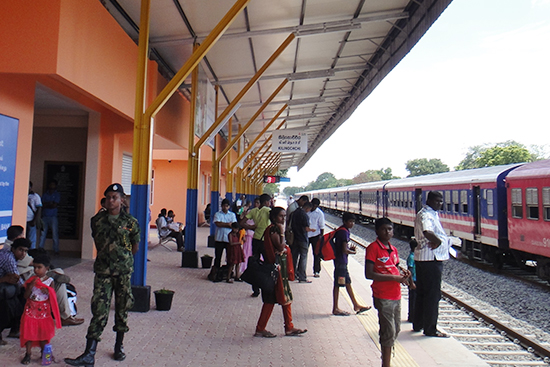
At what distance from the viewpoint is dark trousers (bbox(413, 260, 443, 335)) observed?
5.46 meters

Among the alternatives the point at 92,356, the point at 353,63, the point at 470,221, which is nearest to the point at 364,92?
the point at 353,63

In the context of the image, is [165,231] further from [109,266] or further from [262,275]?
[109,266]

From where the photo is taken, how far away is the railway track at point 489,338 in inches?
209

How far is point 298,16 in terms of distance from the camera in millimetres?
9984

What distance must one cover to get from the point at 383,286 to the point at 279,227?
4.84 ft

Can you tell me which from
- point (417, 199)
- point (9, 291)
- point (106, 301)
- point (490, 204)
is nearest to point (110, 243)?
point (106, 301)

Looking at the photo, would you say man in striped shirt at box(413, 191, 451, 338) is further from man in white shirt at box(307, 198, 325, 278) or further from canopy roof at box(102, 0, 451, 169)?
canopy roof at box(102, 0, 451, 169)

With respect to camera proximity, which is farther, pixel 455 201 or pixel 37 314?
pixel 455 201

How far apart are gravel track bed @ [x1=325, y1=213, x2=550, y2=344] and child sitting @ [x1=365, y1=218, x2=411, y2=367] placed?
3.13 m

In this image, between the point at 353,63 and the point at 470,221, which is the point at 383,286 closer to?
the point at 470,221

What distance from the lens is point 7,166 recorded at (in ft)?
20.6

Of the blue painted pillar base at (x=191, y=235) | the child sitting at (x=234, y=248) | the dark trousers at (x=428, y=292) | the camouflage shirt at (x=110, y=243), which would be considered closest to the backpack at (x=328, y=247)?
the dark trousers at (x=428, y=292)

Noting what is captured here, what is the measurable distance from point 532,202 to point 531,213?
0.26 metres

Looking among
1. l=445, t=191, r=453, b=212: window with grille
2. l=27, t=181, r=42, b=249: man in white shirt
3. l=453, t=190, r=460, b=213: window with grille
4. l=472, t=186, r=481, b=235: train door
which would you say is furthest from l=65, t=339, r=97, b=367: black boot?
l=445, t=191, r=453, b=212: window with grille
